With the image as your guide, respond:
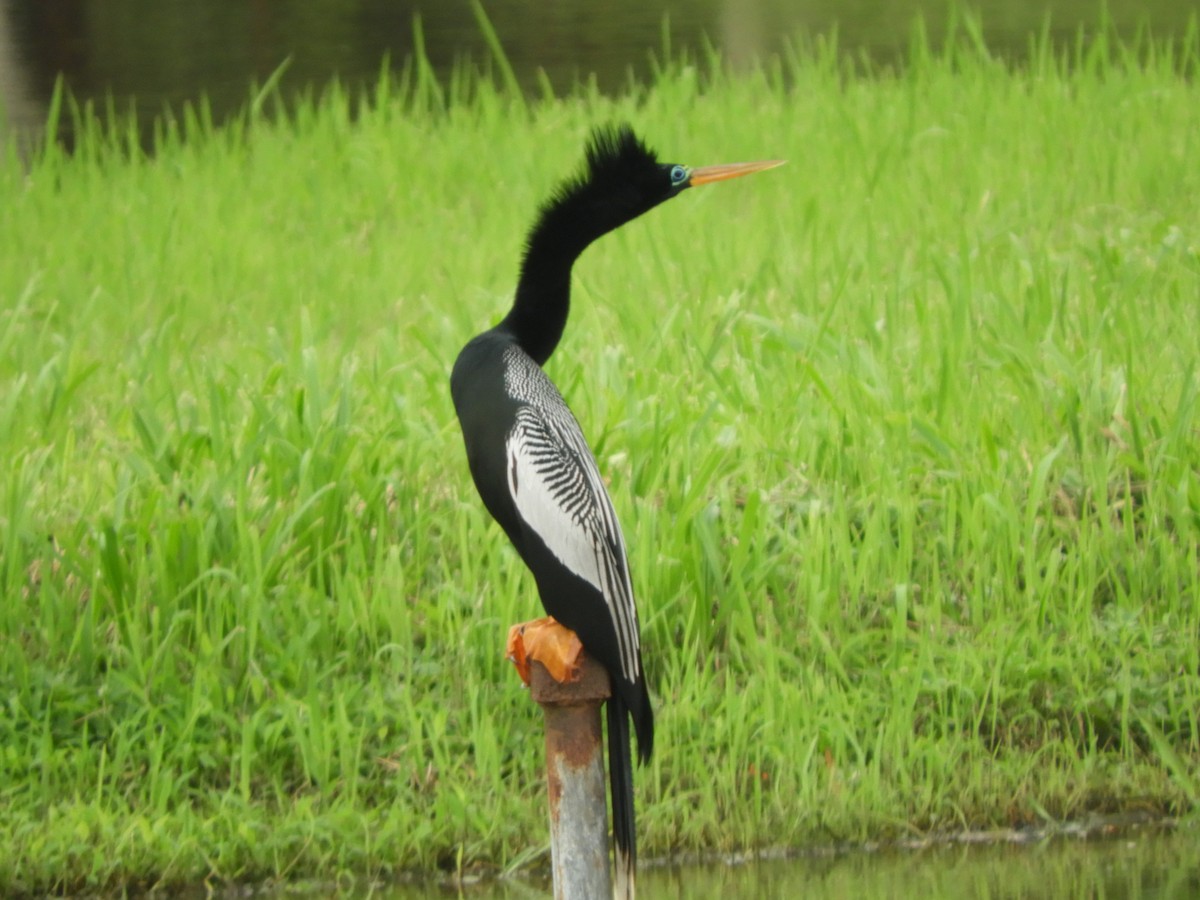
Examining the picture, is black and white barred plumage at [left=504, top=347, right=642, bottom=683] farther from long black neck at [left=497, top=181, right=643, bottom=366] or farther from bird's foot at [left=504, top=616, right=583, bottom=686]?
long black neck at [left=497, top=181, right=643, bottom=366]

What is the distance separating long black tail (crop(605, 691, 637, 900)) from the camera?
291 centimetres

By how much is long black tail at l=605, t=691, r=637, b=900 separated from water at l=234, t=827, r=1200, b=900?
1120 millimetres

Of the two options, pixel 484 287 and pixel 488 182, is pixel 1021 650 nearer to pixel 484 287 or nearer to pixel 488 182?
pixel 484 287

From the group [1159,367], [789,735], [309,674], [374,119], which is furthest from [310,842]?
[374,119]

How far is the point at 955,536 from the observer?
185 inches

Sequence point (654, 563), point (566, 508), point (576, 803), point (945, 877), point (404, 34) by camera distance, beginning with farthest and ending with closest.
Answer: point (404, 34), point (654, 563), point (945, 877), point (566, 508), point (576, 803)

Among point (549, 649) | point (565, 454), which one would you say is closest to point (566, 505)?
point (565, 454)

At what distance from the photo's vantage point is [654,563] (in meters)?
4.43

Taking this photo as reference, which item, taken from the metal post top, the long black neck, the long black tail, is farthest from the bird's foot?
the long black neck

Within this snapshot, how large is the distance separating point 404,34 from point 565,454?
799 cm

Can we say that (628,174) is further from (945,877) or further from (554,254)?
(945,877)

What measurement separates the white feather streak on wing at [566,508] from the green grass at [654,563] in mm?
1205

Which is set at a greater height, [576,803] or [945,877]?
[576,803]

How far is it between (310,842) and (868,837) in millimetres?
1465
